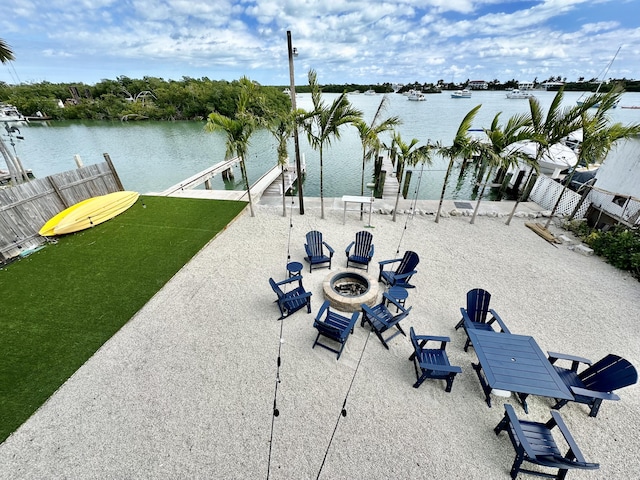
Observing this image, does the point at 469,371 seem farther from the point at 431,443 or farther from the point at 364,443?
the point at 364,443

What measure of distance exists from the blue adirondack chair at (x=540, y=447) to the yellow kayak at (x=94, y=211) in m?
14.2

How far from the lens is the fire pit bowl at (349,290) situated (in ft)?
21.5

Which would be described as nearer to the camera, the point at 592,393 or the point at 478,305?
the point at 592,393

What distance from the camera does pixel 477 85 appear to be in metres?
140

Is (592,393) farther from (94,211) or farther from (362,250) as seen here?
(94,211)

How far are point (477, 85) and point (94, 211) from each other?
17893cm

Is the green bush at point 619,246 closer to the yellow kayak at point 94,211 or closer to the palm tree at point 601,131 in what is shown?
the palm tree at point 601,131

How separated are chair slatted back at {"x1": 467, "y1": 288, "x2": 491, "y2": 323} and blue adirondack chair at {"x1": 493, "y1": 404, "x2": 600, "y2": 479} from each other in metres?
2.20

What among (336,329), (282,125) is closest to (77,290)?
(336,329)

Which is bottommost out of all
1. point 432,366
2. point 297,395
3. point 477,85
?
point 297,395

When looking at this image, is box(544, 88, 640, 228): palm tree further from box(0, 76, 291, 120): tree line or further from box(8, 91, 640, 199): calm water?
box(0, 76, 291, 120): tree line

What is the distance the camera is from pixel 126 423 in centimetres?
448

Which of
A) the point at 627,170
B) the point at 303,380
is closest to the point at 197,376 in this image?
the point at 303,380

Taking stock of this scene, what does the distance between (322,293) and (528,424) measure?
185 inches
